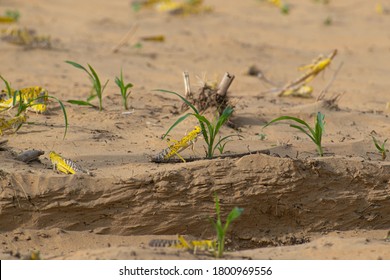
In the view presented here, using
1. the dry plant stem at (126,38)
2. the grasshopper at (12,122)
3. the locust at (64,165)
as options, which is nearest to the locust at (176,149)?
the locust at (64,165)

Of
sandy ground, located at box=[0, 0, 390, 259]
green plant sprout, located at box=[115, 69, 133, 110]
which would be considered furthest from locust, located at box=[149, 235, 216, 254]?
green plant sprout, located at box=[115, 69, 133, 110]

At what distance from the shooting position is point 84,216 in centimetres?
348

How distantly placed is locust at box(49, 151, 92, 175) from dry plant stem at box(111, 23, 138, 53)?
342cm

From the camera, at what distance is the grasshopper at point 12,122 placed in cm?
411

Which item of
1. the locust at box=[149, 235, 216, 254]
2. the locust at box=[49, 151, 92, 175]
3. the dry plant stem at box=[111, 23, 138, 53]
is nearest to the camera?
the locust at box=[149, 235, 216, 254]

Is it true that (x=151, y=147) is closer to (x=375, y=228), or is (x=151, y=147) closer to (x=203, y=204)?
(x=203, y=204)

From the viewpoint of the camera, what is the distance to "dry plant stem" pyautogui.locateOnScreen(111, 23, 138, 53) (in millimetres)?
6983

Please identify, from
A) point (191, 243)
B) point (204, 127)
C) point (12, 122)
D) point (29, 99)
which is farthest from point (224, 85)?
point (191, 243)

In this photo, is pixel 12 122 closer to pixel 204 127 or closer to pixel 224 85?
pixel 204 127

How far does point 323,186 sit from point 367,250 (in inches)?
25.9

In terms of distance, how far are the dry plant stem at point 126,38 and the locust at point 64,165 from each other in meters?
3.42

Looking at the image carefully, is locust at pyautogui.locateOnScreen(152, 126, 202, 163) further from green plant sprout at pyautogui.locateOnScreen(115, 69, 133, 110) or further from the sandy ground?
green plant sprout at pyautogui.locateOnScreen(115, 69, 133, 110)

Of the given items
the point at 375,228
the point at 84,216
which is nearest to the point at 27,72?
the point at 84,216

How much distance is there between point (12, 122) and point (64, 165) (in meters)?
0.71
